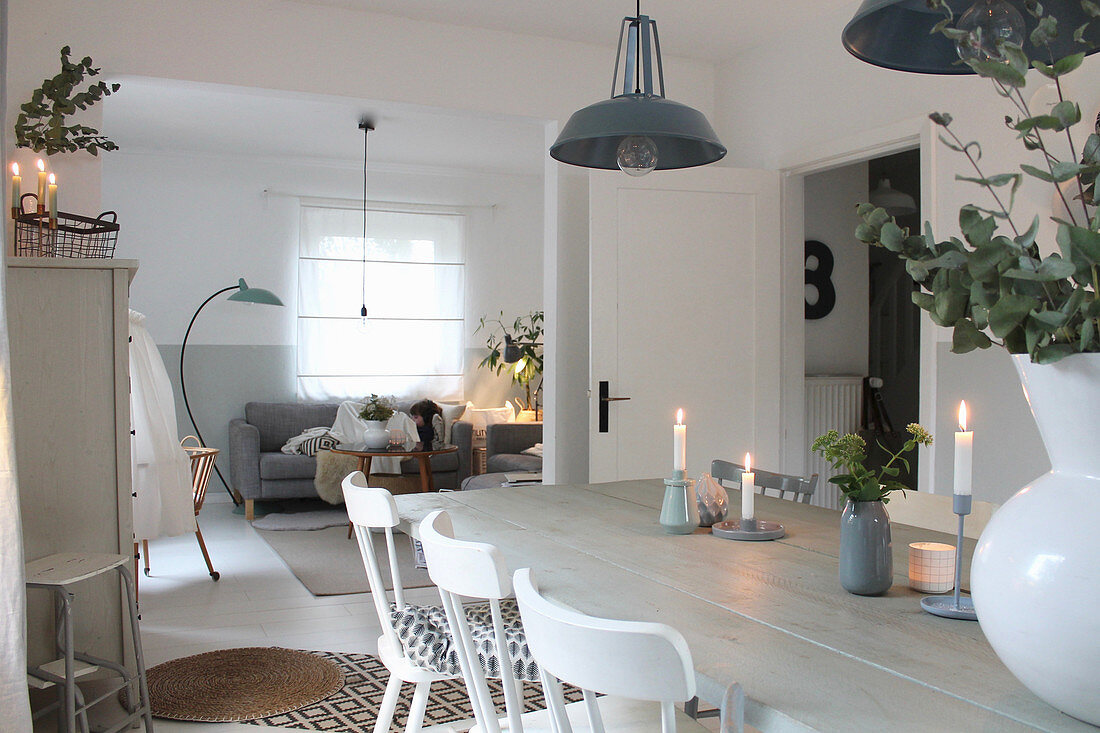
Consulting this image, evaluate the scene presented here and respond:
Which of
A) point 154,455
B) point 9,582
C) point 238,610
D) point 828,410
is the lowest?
point 238,610

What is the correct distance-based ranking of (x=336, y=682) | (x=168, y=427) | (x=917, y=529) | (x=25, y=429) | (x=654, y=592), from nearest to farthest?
1. (x=654, y=592)
2. (x=917, y=529)
3. (x=25, y=429)
4. (x=336, y=682)
5. (x=168, y=427)

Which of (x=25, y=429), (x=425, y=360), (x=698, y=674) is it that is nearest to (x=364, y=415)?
(x=425, y=360)

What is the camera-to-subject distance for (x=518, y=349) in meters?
7.84

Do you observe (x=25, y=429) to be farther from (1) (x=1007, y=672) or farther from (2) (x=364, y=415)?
(2) (x=364, y=415)

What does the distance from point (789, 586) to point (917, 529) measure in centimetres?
73

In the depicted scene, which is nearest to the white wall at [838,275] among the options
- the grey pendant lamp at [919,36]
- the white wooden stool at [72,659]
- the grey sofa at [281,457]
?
the grey sofa at [281,457]

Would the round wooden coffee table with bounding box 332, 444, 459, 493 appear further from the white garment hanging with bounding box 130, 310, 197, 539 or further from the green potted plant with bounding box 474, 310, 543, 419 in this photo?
the white garment hanging with bounding box 130, 310, 197, 539

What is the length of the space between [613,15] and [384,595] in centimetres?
320

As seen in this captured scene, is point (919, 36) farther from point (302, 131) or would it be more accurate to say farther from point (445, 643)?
point (302, 131)

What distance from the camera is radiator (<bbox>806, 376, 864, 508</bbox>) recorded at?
17.6 ft

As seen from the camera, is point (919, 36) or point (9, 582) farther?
point (9, 582)

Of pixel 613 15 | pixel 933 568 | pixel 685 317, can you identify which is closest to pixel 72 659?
pixel 933 568

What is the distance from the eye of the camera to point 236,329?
760cm

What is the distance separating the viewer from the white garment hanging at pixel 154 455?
4.07m
